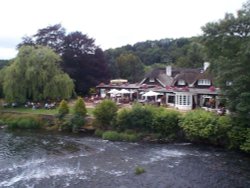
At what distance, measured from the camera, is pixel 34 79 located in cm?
4603

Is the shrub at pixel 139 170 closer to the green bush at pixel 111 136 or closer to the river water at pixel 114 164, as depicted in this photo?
the river water at pixel 114 164

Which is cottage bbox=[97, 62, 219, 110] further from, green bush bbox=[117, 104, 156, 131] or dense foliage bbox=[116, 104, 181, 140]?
green bush bbox=[117, 104, 156, 131]

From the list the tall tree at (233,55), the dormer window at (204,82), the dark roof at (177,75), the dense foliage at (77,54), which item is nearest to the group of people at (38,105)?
the dense foliage at (77,54)

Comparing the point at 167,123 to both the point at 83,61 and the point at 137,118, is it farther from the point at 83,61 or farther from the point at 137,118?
the point at 83,61

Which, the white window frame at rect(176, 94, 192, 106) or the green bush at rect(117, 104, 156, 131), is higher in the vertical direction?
the white window frame at rect(176, 94, 192, 106)

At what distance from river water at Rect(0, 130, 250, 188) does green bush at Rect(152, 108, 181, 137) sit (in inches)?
90.9

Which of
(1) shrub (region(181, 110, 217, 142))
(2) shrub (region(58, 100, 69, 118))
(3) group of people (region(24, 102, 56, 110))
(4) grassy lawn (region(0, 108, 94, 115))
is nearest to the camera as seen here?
(1) shrub (region(181, 110, 217, 142))

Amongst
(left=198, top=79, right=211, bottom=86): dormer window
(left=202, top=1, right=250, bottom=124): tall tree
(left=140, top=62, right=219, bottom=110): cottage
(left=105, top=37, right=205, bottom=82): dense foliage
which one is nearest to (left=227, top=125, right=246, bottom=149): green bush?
(left=202, top=1, right=250, bottom=124): tall tree

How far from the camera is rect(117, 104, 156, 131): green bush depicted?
112ft

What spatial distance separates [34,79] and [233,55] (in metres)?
26.3

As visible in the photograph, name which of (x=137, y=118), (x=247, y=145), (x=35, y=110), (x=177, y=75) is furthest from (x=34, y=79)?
(x=247, y=145)

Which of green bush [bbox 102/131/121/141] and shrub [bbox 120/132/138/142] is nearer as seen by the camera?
shrub [bbox 120/132/138/142]

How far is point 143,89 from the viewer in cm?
5138

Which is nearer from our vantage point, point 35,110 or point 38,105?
point 35,110
